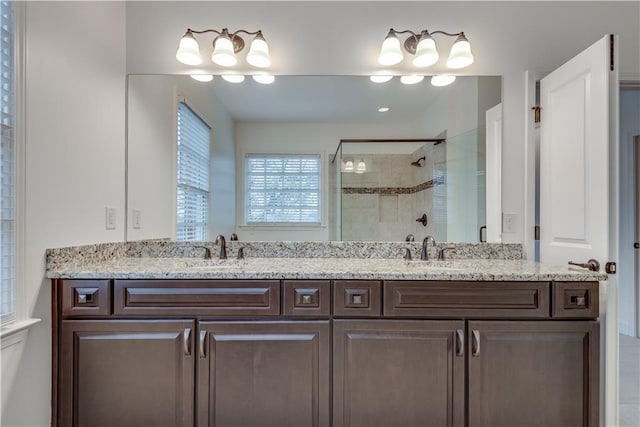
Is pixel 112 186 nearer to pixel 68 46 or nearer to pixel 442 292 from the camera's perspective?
pixel 68 46

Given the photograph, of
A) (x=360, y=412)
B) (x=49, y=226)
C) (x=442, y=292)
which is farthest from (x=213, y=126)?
(x=360, y=412)

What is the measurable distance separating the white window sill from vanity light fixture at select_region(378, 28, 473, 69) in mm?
2127

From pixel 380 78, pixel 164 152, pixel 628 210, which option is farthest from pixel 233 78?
pixel 628 210

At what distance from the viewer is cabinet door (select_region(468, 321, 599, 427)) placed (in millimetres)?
1359

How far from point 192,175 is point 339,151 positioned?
929 mm

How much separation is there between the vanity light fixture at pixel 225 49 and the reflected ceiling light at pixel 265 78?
64 millimetres

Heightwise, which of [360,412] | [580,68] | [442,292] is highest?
[580,68]

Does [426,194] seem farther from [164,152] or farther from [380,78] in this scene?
[164,152]

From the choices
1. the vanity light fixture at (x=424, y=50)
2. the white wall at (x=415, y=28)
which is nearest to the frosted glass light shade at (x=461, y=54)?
the vanity light fixture at (x=424, y=50)

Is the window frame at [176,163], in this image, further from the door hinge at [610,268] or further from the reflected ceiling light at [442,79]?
the door hinge at [610,268]

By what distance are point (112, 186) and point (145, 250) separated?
412 millimetres

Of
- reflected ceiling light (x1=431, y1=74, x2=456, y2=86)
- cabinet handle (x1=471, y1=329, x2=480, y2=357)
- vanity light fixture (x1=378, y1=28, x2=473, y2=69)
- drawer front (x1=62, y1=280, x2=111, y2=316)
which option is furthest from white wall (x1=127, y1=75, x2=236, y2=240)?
cabinet handle (x1=471, y1=329, x2=480, y2=357)

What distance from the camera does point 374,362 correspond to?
1.37 metres

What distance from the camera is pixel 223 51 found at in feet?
6.05
